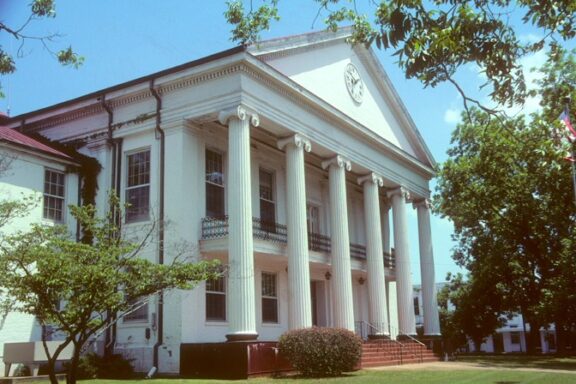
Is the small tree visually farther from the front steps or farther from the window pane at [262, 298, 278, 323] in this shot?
the window pane at [262, 298, 278, 323]

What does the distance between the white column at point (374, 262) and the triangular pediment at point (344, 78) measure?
8.58 ft

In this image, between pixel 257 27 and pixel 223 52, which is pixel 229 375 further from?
pixel 257 27

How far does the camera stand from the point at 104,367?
1966 centimetres

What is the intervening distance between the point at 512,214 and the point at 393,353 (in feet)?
49.8

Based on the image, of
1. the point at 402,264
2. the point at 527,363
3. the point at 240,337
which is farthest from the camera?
the point at 402,264

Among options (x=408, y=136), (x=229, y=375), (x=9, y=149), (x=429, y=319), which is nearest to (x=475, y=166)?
(x=408, y=136)

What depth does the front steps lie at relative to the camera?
76.8 feet

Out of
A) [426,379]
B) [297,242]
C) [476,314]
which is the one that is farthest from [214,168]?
[476,314]

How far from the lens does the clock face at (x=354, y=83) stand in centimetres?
2792

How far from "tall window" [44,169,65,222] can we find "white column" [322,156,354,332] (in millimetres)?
10020

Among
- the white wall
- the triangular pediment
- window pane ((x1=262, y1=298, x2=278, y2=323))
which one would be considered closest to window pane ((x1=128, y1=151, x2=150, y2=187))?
the white wall

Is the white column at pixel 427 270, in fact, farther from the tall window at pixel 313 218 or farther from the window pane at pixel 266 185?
the window pane at pixel 266 185

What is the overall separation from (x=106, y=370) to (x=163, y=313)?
238 centimetres

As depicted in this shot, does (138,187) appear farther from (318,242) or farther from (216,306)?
(318,242)
